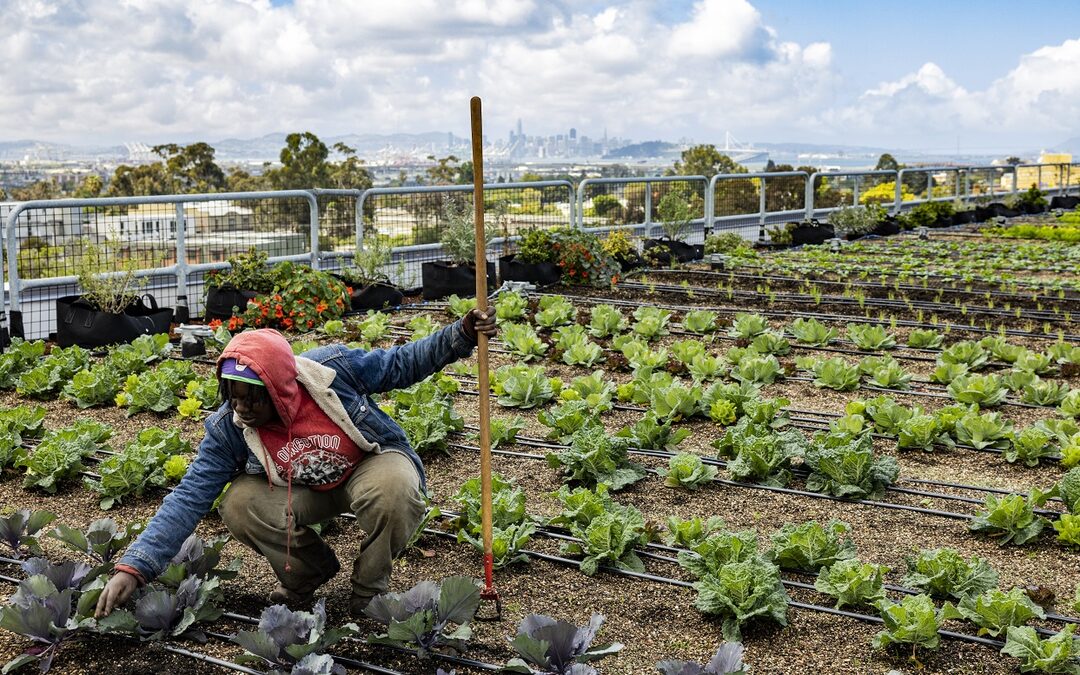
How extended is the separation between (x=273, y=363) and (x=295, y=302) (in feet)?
20.5

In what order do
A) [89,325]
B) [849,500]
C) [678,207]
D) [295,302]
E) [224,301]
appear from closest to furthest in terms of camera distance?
[849,500] < [89,325] < [295,302] < [224,301] < [678,207]

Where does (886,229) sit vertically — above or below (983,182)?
below

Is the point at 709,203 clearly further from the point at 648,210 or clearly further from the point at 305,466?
the point at 305,466

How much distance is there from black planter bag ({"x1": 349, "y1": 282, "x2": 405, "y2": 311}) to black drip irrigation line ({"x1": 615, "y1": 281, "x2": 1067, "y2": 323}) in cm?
256

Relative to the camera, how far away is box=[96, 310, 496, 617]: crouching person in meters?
3.34

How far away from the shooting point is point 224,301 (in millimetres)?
9508

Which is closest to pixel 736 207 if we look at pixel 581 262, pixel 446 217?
pixel 581 262

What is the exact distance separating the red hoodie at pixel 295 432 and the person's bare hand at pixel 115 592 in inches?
21.8

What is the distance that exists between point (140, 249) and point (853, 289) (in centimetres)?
700

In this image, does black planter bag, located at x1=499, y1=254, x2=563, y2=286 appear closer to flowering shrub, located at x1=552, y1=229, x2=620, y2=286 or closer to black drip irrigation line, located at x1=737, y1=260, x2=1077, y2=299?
flowering shrub, located at x1=552, y1=229, x2=620, y2=286

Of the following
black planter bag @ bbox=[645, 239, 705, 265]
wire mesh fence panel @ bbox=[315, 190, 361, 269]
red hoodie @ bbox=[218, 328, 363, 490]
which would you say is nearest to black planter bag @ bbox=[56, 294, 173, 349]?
wire mesh fence panel @ bbox=[315, 190, 361, 269]

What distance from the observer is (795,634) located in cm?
364

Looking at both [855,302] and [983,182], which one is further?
[983,182]

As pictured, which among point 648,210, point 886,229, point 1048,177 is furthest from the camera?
point 1048,177
